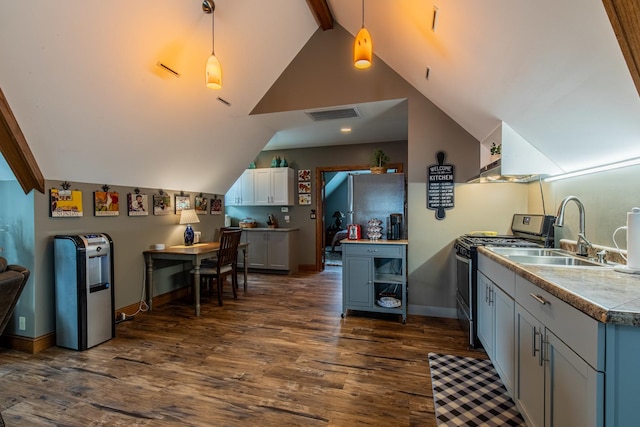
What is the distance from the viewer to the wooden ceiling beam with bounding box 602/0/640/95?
3.31ft

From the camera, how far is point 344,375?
2.28 metres

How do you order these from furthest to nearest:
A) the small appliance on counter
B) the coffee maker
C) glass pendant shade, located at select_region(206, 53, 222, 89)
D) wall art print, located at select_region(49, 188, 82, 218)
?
the coffee maker, wall art print, located at select_region(49, 188, 82, 218), glass pendant shade, located at select_region(206, 53, 222, 89), the small appliance on counter

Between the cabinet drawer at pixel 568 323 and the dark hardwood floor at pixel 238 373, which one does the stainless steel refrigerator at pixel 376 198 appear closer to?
the dark hardwood floor at pixel 238 373

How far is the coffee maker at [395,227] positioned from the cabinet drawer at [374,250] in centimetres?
36

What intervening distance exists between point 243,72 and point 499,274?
3.22m

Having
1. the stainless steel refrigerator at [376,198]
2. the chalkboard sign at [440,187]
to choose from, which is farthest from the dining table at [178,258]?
the chalkboard sign at [440,187]

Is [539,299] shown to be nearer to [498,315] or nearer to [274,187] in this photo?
[498,315]

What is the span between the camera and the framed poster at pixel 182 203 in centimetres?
429

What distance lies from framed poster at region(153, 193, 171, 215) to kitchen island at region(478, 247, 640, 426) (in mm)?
3776

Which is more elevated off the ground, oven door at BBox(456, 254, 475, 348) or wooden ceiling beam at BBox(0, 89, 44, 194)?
wooden ceiling beam at BBox(0, 89, 44, 194)

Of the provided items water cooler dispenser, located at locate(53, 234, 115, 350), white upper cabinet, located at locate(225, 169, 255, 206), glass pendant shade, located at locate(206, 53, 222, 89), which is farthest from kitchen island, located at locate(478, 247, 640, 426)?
white upper cabinet, located at locate(225, 169, 255, 206)

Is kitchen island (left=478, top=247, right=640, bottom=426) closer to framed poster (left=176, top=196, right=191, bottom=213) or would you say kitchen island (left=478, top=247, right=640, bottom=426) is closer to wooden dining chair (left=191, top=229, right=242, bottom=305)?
wooden dining chair (left=191, top=229, right=242, bottom=305)

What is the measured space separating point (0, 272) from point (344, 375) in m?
2.10

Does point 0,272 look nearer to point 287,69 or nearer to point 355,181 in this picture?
point 355,181
